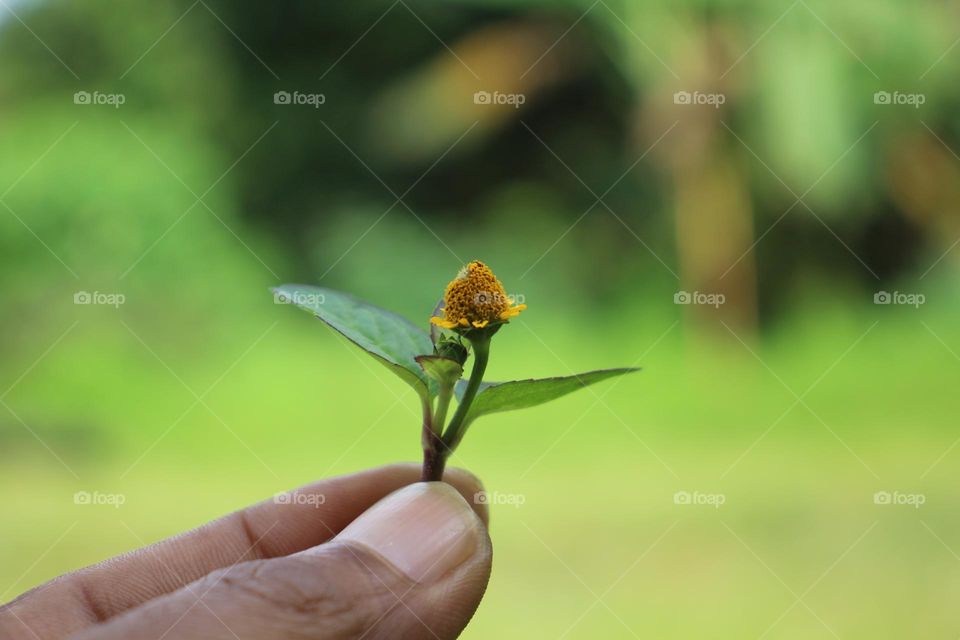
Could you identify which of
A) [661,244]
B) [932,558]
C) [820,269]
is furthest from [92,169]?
[932,558]

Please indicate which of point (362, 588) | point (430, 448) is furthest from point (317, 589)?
point (430, 448)

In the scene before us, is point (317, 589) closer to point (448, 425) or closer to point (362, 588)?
Result: point (362, 588)

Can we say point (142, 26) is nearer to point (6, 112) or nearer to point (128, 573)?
point (6, 112)

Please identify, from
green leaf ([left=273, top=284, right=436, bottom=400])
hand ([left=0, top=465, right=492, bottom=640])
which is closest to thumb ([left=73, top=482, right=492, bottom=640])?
hand ([left=0, top=465, right=492, bottom=640])

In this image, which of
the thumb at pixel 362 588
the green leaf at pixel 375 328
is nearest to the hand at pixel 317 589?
the thumb at pixel 362 588

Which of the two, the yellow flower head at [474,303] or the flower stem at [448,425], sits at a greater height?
the yellow flower head at [474,303]

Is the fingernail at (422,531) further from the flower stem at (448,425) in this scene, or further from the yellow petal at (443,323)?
the yellow petal at (443,323)
